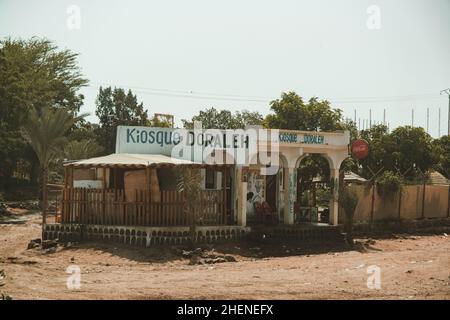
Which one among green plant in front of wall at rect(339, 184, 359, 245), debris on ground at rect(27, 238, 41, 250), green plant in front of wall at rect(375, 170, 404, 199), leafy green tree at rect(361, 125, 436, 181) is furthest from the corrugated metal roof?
debris on ground at rect(27, 238, 41, 250)

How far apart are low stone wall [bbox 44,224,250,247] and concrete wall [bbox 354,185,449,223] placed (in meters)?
6.91

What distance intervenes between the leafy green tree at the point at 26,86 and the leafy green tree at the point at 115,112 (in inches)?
69.5

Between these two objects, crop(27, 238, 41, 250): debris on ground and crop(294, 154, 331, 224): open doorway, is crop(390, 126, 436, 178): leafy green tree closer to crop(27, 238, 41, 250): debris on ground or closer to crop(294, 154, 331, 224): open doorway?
crop(294, 154, 331, 224): open doorway

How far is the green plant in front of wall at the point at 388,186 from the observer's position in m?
25.6

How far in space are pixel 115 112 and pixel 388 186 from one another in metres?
25.8

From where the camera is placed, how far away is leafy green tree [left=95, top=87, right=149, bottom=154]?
45.3 metres

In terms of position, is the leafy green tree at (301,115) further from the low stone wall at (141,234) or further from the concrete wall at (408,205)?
the low stone wall at (141,234)

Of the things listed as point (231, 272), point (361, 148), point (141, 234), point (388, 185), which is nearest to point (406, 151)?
point (388, 185)

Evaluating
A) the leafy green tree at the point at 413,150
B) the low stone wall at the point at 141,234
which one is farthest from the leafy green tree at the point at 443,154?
the low stone wall at the point at 141,234

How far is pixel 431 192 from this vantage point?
27.9m

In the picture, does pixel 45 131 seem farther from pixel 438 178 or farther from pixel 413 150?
pixel 438 178
